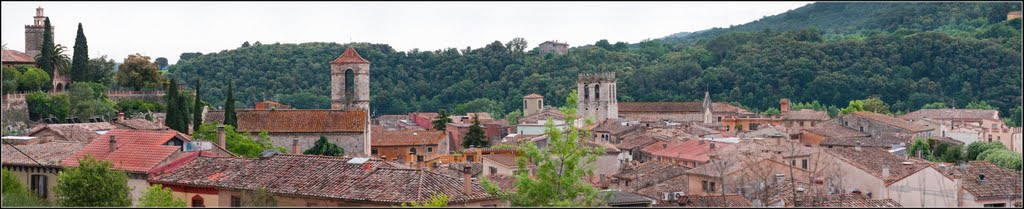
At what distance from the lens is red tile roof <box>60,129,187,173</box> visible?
24.9m

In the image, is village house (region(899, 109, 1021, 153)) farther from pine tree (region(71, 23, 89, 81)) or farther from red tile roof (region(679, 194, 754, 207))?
pine tree (region(71, 23, 89, 81))

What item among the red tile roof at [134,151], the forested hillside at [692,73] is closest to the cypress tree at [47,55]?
the red tile roof at [134,151]

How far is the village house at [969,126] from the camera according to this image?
5585 cm

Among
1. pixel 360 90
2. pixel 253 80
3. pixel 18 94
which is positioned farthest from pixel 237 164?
pixel 253 80

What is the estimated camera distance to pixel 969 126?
5966 cm

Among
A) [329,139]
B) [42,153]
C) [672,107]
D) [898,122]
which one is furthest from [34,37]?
[672,107]

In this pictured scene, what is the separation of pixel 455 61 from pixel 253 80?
20958 mm

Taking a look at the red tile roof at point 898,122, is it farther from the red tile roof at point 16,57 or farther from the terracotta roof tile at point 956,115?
the red tile roof at point 16,57

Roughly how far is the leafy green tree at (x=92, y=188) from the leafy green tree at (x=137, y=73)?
2656 centimetres

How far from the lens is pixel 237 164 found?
25.4 meters

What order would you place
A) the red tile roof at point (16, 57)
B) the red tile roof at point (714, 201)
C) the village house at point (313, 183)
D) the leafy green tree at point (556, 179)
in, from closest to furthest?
the leafy green tree at point (556, 179) → the village house at point (313, 183) → the red tile roof at point (714, 201) → the red tile roof at point (16, 57)

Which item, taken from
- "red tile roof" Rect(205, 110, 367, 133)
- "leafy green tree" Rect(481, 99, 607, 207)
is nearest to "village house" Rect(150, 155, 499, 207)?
"leafy green tree" Rect(481, 99, 607, 207)

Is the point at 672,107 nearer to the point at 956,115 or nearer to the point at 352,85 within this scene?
the point at 956,115

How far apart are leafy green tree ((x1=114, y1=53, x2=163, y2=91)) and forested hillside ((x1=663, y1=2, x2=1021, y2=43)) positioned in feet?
254
